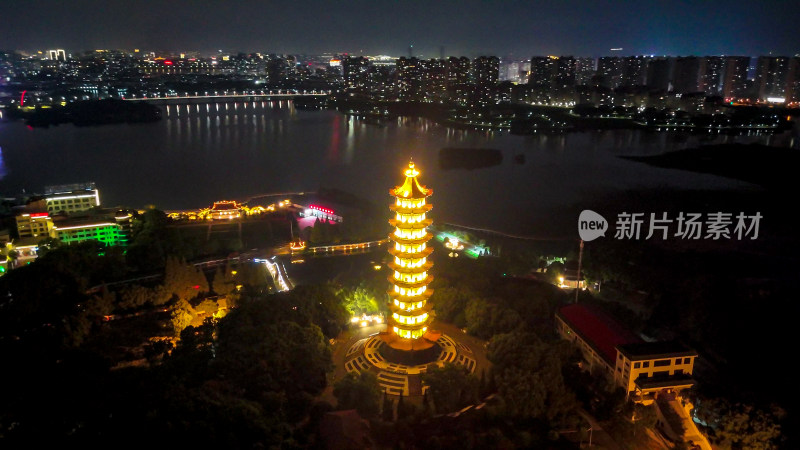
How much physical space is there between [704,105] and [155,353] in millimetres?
28392

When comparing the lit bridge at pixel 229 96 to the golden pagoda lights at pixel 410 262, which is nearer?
the golden pagoda lights at pixel 410 262

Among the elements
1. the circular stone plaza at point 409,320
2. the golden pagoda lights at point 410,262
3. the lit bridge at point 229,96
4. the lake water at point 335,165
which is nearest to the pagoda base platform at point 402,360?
the circular stone plaza at point 409,320

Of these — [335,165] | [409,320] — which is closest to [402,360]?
[409,320]

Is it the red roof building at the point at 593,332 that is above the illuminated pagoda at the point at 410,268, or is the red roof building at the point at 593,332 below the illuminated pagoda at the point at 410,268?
below

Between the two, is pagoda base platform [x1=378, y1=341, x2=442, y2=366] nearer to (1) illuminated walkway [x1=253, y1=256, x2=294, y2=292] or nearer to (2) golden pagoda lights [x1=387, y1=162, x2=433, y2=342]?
(2) golden pagoda lights [x1=387, y1=162, x2=433, y2=342]

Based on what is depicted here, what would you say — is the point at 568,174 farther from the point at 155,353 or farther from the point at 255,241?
the point at 155,353

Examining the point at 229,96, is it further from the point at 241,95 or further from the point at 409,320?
the point at 409,320

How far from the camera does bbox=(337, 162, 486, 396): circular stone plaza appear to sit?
197 inches

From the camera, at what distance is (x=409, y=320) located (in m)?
5.16

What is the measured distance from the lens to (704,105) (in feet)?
87.5

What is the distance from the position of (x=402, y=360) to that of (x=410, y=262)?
2.95 feet

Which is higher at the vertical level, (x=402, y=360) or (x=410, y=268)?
(x=410, y=268)

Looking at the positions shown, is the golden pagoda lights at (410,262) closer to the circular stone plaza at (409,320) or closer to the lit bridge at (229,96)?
the circular stone plaza at (409,320)

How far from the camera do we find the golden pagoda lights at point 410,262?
502cm
